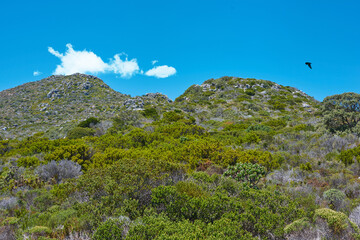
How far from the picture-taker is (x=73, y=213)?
4.71m

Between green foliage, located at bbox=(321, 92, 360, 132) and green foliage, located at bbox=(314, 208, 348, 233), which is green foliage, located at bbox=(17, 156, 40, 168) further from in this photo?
green foliage, located at bbox=(321, 92, 360, 132)

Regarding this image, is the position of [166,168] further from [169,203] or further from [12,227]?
[12,227]

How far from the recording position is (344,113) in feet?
38.4

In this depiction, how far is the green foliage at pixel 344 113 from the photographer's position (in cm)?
1167

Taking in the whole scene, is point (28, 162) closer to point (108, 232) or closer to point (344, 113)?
point (108, 232)

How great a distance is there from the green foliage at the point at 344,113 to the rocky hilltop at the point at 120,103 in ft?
42.5

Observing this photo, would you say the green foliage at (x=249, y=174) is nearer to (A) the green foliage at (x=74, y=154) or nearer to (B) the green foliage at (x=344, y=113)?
(A) the green foliage at (x=74, y=154)

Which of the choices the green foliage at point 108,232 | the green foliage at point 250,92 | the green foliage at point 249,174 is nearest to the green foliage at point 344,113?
the green foliage at point 249,174

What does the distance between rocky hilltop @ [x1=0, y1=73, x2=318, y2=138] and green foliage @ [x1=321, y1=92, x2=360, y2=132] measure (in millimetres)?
12963

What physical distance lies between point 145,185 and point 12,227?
3187mm

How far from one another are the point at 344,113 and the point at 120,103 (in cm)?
4104

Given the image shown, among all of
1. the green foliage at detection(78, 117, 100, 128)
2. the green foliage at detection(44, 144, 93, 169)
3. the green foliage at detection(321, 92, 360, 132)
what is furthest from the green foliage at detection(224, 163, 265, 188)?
the green foliage at detection(78, 117, 100, 128)

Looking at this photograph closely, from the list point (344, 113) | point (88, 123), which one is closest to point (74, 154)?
point (88, 123)

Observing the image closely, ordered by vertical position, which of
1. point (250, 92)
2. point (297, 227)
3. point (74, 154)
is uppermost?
point (250, 92)
